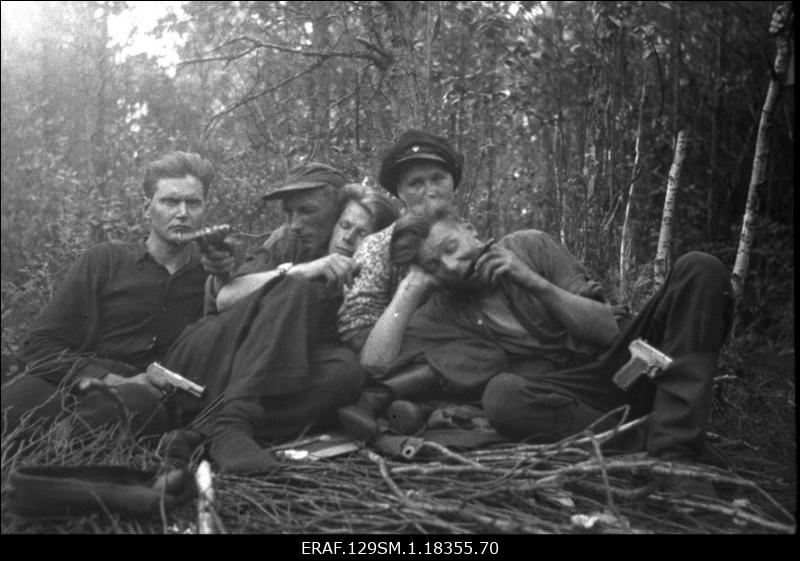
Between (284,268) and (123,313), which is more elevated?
(284,268)

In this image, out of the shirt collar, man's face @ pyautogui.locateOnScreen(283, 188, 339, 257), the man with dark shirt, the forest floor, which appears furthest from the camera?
man's face @ pyautogui.locateOnScreen(283, 188, 339, 257)

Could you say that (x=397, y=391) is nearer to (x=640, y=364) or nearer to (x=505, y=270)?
(x=505, y=270)

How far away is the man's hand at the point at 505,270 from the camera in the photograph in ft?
11.5

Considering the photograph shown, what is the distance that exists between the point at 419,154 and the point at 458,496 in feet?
5.96

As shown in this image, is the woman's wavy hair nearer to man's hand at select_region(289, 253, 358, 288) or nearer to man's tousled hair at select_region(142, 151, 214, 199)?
man's hand at select_region(289, 253, 358, 288)

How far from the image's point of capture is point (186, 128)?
5.41 meters

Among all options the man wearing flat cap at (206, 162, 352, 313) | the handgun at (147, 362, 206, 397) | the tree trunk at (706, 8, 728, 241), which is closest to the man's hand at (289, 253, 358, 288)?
the man wearing flat cap at (206, 162, 352, 313)

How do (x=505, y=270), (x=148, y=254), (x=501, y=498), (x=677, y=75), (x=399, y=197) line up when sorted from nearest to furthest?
1. (x=501, y=498)
2. (x=505, y=270)
3. (x=148, y=254)
4. (x=399, y=197)
5. (x=677, y=75)

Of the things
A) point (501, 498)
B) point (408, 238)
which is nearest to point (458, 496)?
point (501, 498)

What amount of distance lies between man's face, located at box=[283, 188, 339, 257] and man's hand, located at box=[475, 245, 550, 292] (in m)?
0.86

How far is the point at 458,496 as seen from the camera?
2797 mm

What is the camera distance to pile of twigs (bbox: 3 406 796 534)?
254 centimetres
